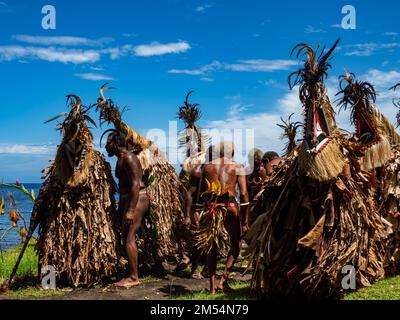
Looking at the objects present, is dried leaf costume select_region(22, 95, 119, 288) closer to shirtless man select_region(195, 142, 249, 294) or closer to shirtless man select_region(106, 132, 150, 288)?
shirtless man select_region(106, 132, 150, 288)

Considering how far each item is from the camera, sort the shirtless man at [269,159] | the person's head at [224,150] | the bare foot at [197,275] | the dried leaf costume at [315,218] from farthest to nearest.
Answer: the shirtless man at [269,159], the bare foot at [197,275], the person's head at [224,150], the dried leaf costume at [315,218]

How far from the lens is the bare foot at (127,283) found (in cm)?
737

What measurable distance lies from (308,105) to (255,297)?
2521 millimetres

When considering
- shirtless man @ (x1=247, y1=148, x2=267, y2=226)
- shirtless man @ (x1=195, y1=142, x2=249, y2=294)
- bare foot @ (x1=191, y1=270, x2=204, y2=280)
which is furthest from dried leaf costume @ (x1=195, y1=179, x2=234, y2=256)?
shirtless man @ (x1=247, y1=148, x2=267, y2=226)

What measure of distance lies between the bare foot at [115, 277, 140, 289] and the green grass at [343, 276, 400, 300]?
3.11 m

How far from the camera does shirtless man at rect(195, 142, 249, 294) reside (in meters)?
7.03

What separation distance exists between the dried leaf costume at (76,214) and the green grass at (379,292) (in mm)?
3544

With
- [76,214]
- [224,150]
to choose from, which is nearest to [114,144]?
[76,214]

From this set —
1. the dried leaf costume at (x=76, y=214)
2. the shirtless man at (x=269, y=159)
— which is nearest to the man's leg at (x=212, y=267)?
the dried leaf costume at (x=76, y=214)

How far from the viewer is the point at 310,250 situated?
5.78 meters

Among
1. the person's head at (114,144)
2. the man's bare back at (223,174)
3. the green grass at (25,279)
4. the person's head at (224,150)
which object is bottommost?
the green grass at (25,279)

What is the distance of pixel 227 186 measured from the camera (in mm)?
7082

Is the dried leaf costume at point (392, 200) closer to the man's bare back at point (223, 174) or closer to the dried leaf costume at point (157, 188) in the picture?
the man's bare back at point (223, 174)

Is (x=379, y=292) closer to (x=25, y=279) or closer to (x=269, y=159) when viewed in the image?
(x=269, y=159)
